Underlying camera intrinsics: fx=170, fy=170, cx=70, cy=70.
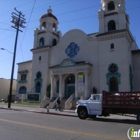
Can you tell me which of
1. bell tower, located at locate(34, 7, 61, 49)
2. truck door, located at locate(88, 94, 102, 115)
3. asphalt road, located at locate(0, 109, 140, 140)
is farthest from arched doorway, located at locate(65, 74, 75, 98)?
asphalt road, located at locate(0, 109, 140, 140)

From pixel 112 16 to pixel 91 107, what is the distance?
21.1 m

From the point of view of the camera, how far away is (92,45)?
3048cm

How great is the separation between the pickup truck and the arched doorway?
16192mm

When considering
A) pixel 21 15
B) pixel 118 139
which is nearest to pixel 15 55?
pixel 21 15

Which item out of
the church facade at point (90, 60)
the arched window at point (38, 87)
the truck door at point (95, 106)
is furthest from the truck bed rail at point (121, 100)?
the arched window at point (38, 87)

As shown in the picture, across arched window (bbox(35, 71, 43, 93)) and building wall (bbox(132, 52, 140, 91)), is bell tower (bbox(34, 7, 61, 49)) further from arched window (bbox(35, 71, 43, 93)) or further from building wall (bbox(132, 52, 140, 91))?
building wall (bbox(132, 52, 140, 91))

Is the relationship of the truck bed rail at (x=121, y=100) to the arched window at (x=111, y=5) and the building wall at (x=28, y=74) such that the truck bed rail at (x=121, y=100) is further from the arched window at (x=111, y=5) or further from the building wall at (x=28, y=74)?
the building wall at (x=28, y=74)

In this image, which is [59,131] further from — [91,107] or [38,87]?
[38,87]

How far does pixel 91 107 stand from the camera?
14.2m

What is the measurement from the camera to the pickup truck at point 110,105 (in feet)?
42.9

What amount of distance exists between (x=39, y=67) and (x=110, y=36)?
16081 millimetres

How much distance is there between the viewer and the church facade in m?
27.3

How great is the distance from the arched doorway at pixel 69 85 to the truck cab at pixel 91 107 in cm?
1615

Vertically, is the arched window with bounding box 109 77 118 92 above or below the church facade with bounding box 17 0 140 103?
below
